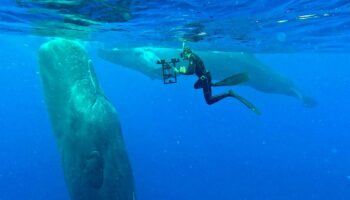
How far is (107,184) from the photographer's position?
28.2 ft

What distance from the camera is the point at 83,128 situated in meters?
8.41

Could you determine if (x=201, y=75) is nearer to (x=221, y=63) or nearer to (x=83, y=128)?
(x=83, y=128)

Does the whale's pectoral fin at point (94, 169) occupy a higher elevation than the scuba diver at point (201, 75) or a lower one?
lower

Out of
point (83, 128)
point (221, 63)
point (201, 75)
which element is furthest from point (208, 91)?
point (221, 63)

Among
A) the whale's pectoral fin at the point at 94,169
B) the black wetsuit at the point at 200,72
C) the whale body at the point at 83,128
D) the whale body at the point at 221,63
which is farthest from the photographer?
the whale body at the point at 221,63

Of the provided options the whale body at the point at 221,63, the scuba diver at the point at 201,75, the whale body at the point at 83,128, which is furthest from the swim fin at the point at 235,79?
the whale body at the point at 221,63

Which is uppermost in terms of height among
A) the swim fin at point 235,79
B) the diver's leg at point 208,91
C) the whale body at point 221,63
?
the swim fin at point 235,79

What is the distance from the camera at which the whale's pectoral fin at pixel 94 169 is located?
8188 mm

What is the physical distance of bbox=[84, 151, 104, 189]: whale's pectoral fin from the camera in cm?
819

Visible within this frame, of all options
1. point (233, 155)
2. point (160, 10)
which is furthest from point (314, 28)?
point (233, 155)

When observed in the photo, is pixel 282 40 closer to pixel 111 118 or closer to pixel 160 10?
pixel 160 10

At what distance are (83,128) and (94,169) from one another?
37.5 inches

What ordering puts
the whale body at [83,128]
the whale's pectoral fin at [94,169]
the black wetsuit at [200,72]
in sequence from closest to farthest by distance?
the black wetsuit at [200,72]
the whale's pectoral fin at [94,169]
the whale body at [83,128]

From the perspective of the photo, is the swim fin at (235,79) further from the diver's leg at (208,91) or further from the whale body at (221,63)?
the whale body at (221,63)
